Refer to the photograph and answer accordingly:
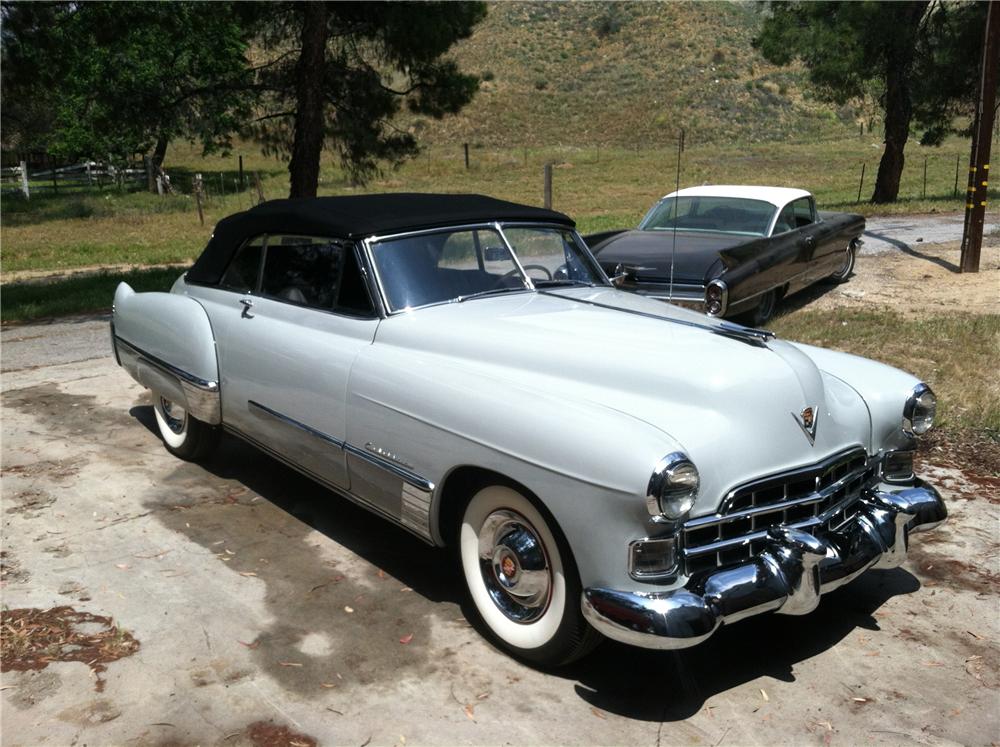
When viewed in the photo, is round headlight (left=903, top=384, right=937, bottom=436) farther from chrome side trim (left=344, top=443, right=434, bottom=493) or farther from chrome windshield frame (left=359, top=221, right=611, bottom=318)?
chrome side trim (left=344, top=443, right=434, bottom=493)

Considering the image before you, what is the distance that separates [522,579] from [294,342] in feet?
5.76

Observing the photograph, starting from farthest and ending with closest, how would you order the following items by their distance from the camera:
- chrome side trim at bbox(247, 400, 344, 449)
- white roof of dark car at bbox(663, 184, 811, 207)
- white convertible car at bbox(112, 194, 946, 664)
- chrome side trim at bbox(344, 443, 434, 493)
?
white roof of dark car at bbox(663, 184, 811, 207) < chrome side trim at bbox(247, 400, 344, 449) < chrome side trim at bbox(344, 443, 434, 493) < white convertible car at bbox(112, 194, 946, 664)

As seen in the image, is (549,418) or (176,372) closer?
(549,418)

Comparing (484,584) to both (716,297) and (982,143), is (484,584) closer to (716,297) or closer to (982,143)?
(716,297)

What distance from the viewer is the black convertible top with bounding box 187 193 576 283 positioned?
4465 mm

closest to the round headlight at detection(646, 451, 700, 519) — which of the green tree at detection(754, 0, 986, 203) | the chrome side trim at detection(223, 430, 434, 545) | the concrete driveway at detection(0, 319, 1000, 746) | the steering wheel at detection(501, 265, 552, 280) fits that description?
the concrete driveway at detection(0, 319, 1000, 746)

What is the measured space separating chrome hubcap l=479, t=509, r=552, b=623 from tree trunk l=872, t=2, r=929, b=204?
19.3 meters

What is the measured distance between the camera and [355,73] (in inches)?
560

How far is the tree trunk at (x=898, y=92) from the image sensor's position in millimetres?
19609

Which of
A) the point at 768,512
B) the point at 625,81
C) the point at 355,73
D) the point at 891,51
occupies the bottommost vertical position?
the point at 768,512

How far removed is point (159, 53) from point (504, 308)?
86.7 feet

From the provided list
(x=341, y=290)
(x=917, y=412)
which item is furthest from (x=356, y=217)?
(x=917, y=412)

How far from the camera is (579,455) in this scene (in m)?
3.13

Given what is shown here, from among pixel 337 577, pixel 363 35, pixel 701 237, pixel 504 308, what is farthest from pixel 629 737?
pixel 363 35
